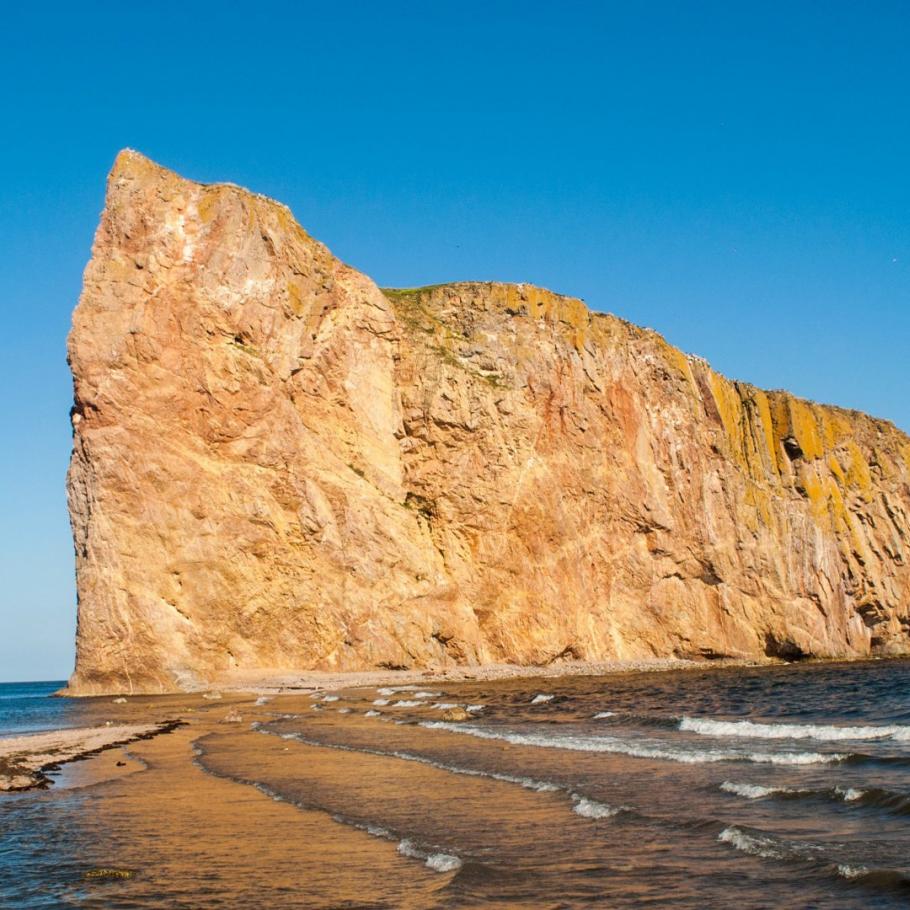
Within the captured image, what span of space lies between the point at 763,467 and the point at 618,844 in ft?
237

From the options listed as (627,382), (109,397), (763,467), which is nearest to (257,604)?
(109,397)

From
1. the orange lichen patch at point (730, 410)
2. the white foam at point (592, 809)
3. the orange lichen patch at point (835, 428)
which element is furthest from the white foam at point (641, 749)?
the orange lichen patch at point (835, 428)

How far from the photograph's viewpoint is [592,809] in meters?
11.7

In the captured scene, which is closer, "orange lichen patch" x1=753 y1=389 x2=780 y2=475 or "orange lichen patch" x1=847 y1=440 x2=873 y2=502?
"orange lichen patch" x1=753 y1=389 x2=780 y2=475

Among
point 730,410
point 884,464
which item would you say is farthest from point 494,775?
point 884,464

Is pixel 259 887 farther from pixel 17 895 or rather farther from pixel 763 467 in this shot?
pixel 763 467

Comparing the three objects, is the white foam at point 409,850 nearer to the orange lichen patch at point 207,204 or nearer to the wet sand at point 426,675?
the wet sand at point 426,675

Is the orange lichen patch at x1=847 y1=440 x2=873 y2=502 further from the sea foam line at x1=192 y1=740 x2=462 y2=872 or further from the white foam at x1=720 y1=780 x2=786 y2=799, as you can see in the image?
the sea foam line at x1=192 y1=740 x2=462 y2=872

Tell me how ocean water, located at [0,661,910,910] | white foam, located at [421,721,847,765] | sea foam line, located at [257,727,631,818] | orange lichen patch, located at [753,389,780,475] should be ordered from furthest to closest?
orange lichen patch, located at [753,389,780,475] < white foam, located at [421,721,847,765] < sea foam line, located at [257,727,631,818] < ocean water, located at [0,661,910,910]

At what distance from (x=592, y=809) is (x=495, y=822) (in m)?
1.23

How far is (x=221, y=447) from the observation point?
54.5 meters

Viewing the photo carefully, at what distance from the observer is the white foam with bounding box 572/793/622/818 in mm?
11445

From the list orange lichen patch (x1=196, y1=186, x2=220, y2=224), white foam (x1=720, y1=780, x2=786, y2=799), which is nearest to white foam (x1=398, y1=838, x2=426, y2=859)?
white foam (x1=720, y1=780, x2=786, y2=799)

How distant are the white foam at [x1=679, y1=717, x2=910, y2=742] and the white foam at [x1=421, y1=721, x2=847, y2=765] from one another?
2.55 m
